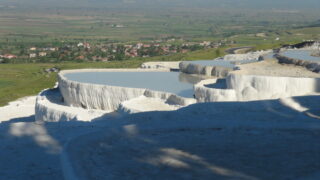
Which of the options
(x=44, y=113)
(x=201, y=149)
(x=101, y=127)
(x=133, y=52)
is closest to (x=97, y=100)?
(x=44, y=113)

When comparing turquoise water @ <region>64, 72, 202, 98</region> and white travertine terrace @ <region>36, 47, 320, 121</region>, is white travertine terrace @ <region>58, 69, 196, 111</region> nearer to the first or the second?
white travertine terrace @ <region>36, 47, 320, 121</region>

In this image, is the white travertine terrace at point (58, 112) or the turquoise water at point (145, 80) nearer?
the white travertine terrace at point (58, 112)

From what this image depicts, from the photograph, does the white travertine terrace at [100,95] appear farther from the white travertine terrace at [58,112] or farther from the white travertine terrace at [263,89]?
the white travertine terrace at [263,89]

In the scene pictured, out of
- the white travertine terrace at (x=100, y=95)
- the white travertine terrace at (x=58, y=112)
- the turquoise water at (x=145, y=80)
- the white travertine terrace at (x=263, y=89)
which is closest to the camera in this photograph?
the white travertine terrace at (x=263, y=89)

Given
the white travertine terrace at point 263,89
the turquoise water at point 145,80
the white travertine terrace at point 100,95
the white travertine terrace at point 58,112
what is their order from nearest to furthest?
the white travertine terrace at point 263,89, the white travertine terrace at point 58,112, the white travertine terrace at point 100,95, the turquoise water at point 145,80

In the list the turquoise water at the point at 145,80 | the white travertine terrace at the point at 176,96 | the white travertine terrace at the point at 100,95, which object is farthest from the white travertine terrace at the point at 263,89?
the turquoise water at the point at 145,80

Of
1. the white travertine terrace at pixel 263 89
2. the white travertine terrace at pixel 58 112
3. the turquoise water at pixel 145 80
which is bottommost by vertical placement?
the white travertine terrace at pixel 58 112

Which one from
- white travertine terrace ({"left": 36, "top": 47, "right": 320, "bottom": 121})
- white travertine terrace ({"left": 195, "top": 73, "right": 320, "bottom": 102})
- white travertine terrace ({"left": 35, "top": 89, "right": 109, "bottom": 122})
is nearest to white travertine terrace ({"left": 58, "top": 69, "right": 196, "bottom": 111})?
white travertine terrace ({"left": 36, "top": 47, "right": 320, "bottom": 121})

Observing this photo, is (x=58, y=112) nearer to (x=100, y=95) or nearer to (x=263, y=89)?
(x=100, y=95)
